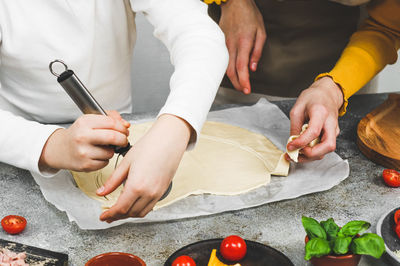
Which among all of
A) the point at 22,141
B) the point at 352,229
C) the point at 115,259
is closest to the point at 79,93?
the point at 22,141

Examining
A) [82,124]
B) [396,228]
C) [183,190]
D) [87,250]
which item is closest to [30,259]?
[87,250]

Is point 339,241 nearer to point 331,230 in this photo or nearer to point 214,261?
point 331,230

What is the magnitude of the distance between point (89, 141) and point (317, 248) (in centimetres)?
41

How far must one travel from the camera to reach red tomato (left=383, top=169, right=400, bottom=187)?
1.03 meters

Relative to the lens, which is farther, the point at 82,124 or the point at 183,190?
the point at 183,190

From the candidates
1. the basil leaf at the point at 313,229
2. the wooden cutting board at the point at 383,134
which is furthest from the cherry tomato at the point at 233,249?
the wooden cutting board at the point at 383,134

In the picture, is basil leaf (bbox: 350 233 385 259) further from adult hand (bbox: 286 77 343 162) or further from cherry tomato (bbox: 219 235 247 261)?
adult hand (bbox: 286 77 343 162)

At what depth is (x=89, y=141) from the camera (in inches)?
33.3

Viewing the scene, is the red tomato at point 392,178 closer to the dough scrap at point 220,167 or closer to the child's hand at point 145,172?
the dough scrap at point 220,167

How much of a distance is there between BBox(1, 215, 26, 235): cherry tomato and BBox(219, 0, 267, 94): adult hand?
0.62 m

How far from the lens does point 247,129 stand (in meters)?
1.29

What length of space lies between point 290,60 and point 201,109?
0.74m

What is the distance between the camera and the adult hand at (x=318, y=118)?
1042mm

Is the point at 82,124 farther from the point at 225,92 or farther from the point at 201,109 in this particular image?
the point at 225,92
